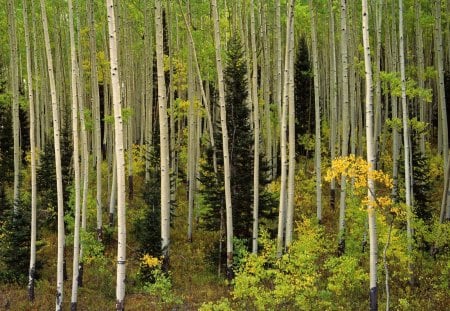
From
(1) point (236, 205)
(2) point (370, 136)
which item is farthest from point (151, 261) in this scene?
(1) point (236, 205)

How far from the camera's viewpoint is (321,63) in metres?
32.5

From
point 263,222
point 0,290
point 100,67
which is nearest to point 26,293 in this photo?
point 0,290

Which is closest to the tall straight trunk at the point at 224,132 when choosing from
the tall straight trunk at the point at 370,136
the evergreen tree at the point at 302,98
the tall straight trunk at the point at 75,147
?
the tall straight trunk at the point at 75,147

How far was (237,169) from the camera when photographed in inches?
620

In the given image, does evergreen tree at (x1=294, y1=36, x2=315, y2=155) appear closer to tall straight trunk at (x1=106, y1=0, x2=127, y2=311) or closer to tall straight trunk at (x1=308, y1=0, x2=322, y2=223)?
tall straight trunk at (x1=308, y1=0, x2=322, y2=223)

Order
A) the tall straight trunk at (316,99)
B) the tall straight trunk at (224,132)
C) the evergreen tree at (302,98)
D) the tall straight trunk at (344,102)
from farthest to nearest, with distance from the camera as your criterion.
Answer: the evergreen tree at (302,98) → the tall straight trunk at (316,99) → the tall straight trunk at (224,132) → the tall straight trunk at (344,102)

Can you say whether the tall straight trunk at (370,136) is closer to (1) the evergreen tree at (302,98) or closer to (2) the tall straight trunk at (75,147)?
(2) the tall straight trunk at (75,147)

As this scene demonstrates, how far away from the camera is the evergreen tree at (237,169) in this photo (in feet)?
49.4

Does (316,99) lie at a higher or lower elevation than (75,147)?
higher

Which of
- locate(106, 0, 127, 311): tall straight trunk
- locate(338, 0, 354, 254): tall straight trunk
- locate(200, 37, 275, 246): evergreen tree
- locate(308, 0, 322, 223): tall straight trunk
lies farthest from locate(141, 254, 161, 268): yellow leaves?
locate(308, 0, 322, 223): tall straight trunk

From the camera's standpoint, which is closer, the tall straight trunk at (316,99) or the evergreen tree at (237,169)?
the tall straight trunk at (316,99)

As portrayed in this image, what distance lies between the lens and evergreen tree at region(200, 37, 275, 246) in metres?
15.1

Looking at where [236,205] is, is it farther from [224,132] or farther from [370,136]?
[370,136]

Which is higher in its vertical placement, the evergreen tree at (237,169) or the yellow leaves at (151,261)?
the evergreen tree at (237,169)
